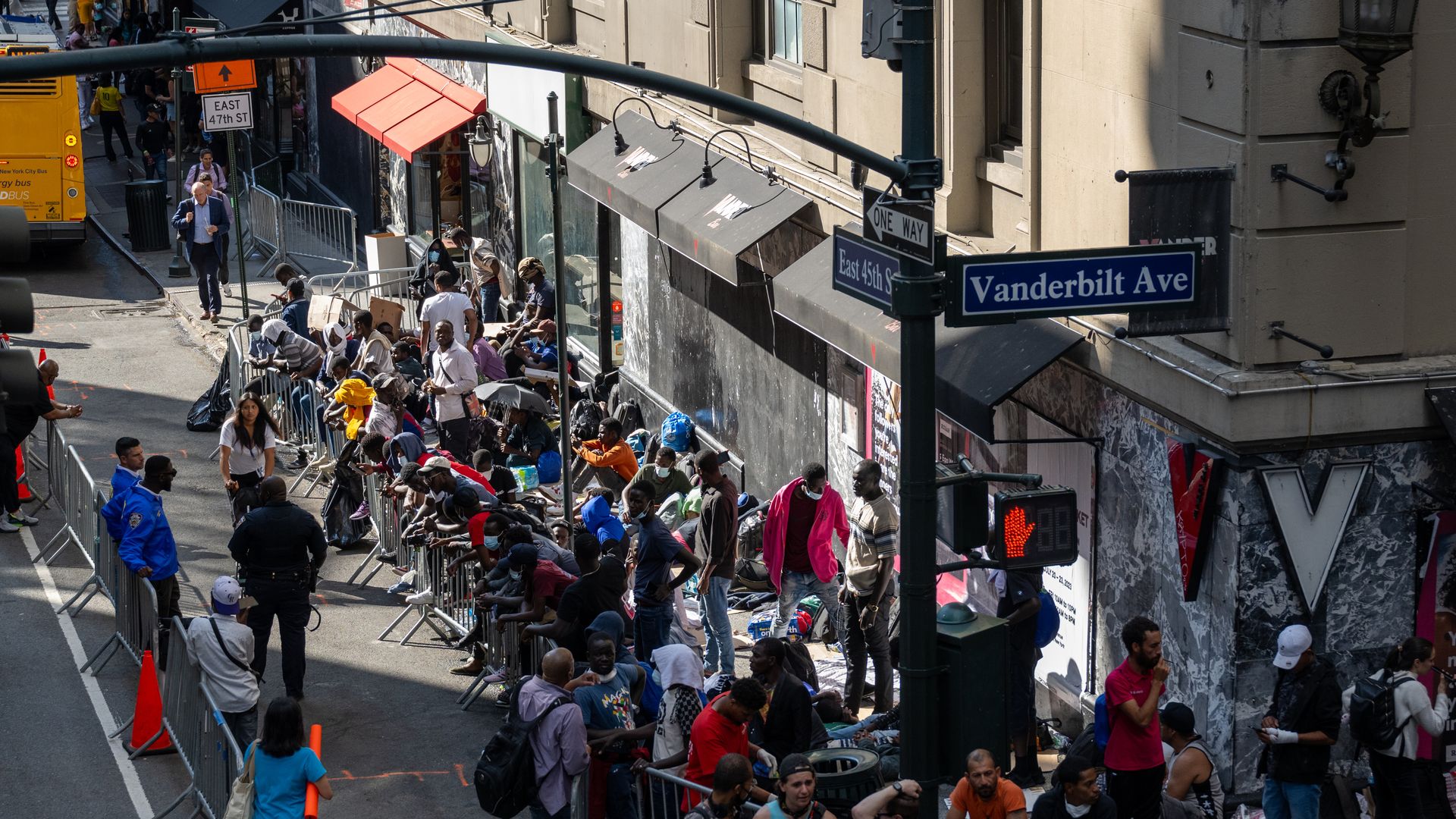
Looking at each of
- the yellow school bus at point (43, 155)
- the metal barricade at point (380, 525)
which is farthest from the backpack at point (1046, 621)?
the yellow school bus at point (43, 155)

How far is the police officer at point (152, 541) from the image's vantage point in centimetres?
1391

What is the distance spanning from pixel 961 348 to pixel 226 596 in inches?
200

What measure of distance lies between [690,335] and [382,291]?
743cm

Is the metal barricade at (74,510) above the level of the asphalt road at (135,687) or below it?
above

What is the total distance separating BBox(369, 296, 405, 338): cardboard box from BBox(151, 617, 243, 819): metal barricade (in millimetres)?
9697

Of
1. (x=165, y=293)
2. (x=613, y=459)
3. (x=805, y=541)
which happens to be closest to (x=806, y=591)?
(x=805, y=541)

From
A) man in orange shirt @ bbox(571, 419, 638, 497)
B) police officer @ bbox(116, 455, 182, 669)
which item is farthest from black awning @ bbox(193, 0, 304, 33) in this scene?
police officer @ bbox(116, 455, 182, 669)

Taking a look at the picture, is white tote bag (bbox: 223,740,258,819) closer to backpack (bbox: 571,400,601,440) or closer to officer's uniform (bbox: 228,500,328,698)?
officer's uniform (bbox: 228,500,328,698)

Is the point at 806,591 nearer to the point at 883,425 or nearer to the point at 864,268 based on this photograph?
the point at 883,425

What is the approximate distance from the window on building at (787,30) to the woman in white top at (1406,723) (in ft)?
27.0

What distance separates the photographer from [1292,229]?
32.8 ft

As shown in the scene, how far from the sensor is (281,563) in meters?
13.2

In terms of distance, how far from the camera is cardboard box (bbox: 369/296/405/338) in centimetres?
2217

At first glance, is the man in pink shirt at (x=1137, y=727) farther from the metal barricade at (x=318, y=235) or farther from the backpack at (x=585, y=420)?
the metal barricade at (x=318, y=235)
